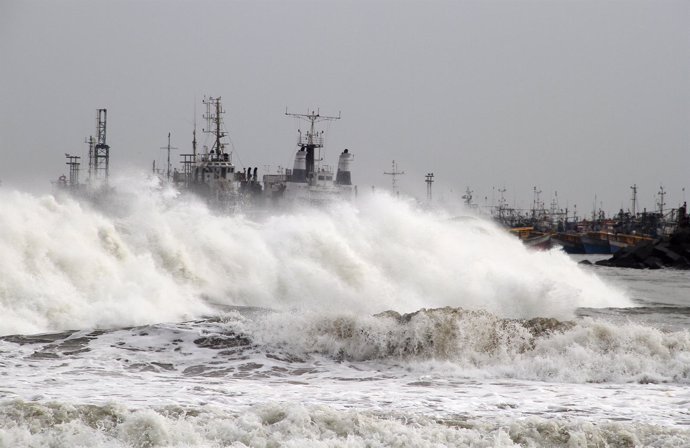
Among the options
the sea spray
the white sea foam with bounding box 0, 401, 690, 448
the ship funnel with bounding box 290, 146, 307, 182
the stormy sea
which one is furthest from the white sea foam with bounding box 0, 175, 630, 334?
the ship funnel with bounding box 290, 146, 307, 182

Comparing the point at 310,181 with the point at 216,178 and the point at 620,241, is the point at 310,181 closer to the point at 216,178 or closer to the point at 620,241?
the point at 216,178

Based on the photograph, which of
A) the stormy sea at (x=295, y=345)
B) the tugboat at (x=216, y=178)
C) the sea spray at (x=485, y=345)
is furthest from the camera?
the tugboat at (x=216, y=178)

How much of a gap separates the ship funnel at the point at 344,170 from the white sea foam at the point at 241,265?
30.8 meters

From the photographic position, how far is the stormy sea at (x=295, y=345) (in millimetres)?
10203

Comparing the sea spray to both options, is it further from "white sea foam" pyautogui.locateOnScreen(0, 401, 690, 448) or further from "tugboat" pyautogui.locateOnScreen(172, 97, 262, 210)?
"tugboat" pyautogui.locateOnScreen(172, 97, 262, 210)

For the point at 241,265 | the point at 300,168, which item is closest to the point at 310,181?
the point at 300,168

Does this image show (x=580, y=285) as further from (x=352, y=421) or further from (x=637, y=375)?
(x=352, y=421)

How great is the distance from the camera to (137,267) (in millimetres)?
23312

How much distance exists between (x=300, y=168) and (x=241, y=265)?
3630cm

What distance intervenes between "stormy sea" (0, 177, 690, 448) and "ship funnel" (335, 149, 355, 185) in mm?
36038

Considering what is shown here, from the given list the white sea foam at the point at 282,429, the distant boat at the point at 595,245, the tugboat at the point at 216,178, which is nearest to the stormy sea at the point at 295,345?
the white sea foam at the point at 282,429

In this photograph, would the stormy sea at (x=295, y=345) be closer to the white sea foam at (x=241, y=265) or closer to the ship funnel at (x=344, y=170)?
the white sea foam at (x=241, y=265)

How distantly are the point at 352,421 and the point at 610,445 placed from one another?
3.07 metres

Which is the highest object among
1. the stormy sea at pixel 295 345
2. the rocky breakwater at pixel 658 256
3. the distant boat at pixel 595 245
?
the stormy sea at pixel 295 345
